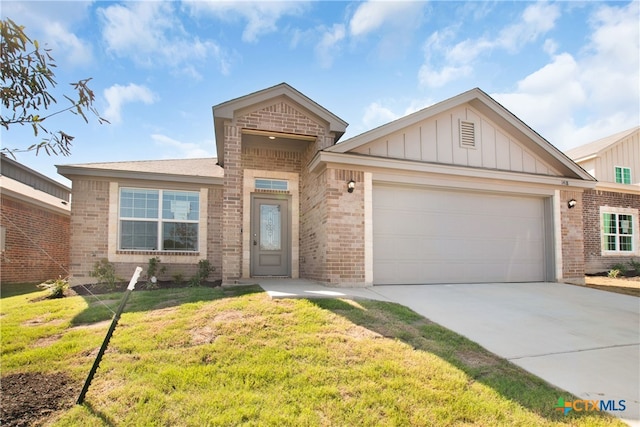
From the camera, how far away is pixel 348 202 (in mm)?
7840

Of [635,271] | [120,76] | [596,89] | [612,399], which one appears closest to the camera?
[612,399]

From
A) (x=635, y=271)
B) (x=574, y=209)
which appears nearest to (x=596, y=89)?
(x=574, y=209)

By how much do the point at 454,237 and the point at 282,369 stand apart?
651 cm

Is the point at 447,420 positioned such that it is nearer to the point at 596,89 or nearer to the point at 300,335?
the point at 300,335

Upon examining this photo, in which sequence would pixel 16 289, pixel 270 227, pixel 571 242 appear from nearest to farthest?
pixel 571 242 < pixel 270 227 < pixel 16 289

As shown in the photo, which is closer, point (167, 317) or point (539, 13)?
point (167, 317)

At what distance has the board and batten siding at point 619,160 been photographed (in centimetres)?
1574

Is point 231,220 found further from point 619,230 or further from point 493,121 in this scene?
point 619,230

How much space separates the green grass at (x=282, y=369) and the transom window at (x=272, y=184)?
4.87 m

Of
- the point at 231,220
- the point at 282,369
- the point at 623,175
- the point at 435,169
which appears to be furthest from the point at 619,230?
the point at 282,369

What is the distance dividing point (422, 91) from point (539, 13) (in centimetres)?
312

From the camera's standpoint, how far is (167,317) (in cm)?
529

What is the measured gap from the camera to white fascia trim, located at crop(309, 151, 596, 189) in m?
7.82

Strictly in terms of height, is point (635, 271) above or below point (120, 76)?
→ below
